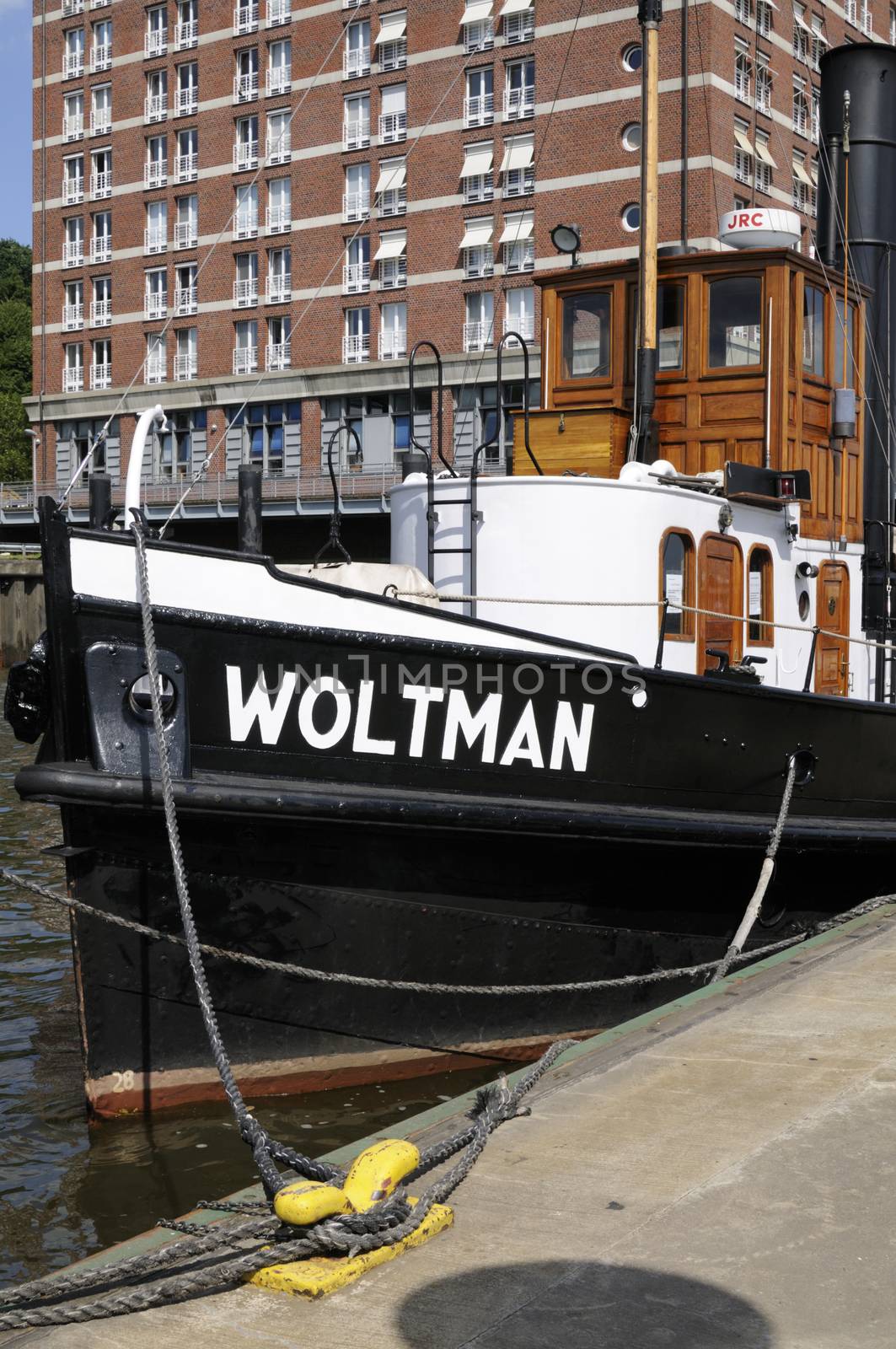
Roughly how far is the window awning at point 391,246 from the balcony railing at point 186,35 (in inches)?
372

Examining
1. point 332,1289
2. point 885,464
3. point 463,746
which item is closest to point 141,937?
point 463,746

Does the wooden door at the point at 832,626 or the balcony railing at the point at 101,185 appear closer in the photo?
the wooden door at the point at 832,626

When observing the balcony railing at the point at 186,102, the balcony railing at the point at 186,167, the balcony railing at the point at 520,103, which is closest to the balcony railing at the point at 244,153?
the balcony railing at the point at 186,167

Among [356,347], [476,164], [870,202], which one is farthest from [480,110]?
[870,202]

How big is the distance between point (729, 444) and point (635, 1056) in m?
4.97

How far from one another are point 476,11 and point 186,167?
36.2 ft

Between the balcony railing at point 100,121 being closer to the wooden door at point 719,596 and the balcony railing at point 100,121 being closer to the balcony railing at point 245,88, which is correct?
the balcony railing at point 245,88

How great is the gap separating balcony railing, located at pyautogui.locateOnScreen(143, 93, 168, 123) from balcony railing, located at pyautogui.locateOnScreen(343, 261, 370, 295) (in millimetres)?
8938

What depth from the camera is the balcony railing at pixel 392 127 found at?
40656 millimetres

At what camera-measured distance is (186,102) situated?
44719mm

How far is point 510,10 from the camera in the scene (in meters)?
37.9

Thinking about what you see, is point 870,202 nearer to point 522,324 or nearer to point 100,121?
point 522,324

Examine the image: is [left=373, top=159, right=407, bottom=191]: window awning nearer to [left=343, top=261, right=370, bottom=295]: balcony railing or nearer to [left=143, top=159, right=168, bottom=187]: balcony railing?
[left=343, top=261, right=370, bottom=295]: balcony railing

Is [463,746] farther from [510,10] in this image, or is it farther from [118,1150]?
[510,10]
